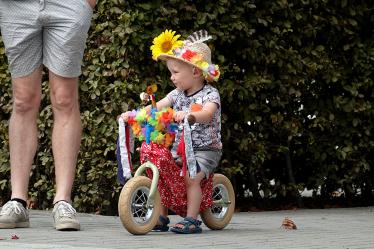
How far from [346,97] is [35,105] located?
11.1ft

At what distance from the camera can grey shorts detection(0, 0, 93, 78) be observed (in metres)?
6.55

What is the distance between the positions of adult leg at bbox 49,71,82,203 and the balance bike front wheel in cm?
45

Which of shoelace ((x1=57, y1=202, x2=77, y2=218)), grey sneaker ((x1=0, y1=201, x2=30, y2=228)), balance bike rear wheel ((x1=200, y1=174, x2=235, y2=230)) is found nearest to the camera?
shoelace ((x1=57, y1=202, x2=77, y2=218))

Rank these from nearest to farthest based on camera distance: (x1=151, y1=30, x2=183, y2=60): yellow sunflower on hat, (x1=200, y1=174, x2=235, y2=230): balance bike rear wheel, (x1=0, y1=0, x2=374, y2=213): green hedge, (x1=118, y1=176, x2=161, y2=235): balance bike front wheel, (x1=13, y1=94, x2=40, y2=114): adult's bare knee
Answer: (x1=118, y1=176, x2=161, y2=235): balance bike front wheel → (x1=13, y1=94, x2=40, y2=114): adult's bare knee → (x1=151, y1=30, x2=183, y2=60): yellow sunflower on hat → (x1=200, y1=174, x2=235, y2=230): balance bike rear wheel → (x1=0, y1=0, x2=374, y2=213): green hedge

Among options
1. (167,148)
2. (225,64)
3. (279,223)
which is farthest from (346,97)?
(167,148)

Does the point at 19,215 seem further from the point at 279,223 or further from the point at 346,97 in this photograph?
the point at 346,97

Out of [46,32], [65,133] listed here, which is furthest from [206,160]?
[46,32]

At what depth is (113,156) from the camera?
8.25 metres

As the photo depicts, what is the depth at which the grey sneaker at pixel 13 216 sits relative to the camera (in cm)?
653

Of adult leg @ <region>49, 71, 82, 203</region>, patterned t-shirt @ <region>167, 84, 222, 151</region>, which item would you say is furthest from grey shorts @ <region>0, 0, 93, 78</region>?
patterned t-shirt @ <region>167, 84, 222, 151</region>

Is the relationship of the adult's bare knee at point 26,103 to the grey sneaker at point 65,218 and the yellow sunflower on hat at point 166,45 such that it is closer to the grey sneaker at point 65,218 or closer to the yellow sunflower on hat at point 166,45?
the grey sneaker at point 65,218

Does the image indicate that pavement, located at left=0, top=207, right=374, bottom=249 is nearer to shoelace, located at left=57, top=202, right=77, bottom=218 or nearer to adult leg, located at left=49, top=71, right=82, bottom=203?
shoelace, located at left=57, top=202, right=77, bottom=218

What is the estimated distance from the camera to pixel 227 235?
21.2 ft

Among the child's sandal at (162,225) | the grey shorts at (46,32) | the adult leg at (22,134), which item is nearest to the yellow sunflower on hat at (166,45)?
the grey shorts at (46,32)
